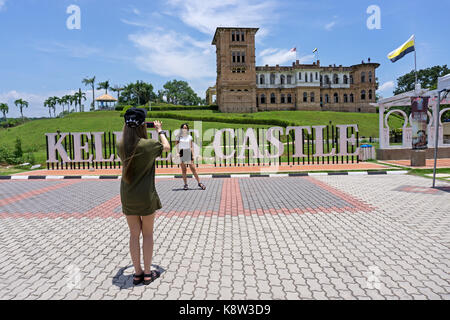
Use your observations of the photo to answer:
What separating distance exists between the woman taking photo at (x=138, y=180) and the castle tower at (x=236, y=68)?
196ft

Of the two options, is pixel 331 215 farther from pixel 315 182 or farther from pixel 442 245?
pixel 315 182

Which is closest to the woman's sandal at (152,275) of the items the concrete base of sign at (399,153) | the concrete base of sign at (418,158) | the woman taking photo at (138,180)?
the woman taking photo at (138,180)

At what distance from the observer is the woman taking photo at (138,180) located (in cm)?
333

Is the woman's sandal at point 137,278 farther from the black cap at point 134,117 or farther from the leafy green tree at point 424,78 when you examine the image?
the leafy green tree at point 424,78

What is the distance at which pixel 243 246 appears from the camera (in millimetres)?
4688

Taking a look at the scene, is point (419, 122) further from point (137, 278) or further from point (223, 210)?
point (137, 278)

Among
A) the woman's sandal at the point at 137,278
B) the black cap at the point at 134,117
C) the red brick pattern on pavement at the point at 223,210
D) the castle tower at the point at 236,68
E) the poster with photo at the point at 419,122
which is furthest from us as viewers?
the castle tower at the point at 236,68

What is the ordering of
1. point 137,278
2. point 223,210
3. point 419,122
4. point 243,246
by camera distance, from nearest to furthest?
point 137,278 → point 243,246 → point 223,210 → point 419,122

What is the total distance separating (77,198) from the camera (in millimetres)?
8656

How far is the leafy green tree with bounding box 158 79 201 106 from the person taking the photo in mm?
108000

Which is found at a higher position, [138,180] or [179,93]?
[179,93]

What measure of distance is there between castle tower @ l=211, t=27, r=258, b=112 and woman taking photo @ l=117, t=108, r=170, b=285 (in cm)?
5985

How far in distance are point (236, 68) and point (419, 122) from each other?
5195 cm

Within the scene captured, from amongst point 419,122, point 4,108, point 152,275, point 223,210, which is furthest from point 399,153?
point 4,108
